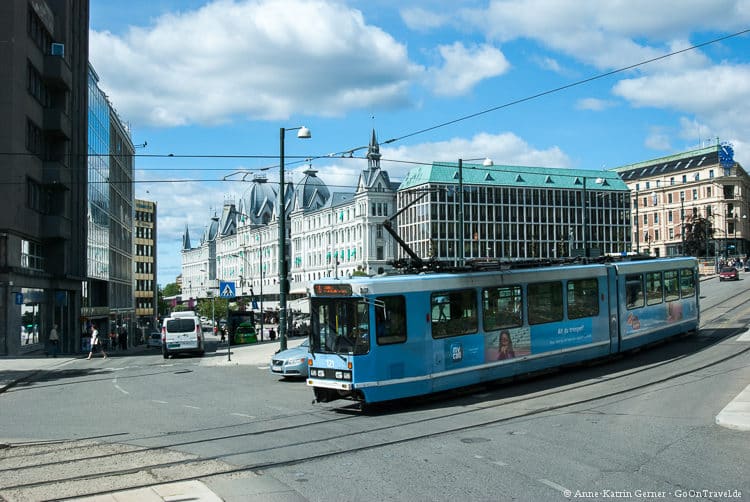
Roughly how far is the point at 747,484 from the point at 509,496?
9.03 ft

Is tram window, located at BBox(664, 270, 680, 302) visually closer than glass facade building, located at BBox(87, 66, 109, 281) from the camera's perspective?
Yes

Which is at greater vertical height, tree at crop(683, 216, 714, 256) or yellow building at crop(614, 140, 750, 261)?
yellow building at crop(614, 140, 750, 261)

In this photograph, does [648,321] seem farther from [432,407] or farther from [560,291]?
[432,407]

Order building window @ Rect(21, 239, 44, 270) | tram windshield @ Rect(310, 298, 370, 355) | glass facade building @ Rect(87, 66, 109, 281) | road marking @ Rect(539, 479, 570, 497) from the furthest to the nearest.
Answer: glass facade building @ Rect(87, 66, 109, 281)
building window @ Rect(21, 239, 44, 270)
tram windshield @ Rect(310, 298, 370, 355)
road marking @ Rect(539, 479, 570, 497)

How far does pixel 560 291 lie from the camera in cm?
1883

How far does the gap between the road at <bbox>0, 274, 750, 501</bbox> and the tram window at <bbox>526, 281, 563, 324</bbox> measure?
1.62 m

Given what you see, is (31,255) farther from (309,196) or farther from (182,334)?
(309,196)

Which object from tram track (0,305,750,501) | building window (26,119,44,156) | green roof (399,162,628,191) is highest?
green roof (399,162,628,191)

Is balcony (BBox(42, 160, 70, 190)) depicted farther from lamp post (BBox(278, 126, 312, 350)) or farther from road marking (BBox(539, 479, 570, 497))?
road marking (BBox(539, 479, 570, 497))

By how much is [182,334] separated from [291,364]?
16644 millimetres

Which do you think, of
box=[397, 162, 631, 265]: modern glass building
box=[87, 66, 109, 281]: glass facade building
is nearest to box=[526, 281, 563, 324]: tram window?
box=[87, 66, 109, 281]: glass facade building

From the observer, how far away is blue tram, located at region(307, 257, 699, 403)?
14438mm

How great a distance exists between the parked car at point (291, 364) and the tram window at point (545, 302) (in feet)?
21.3

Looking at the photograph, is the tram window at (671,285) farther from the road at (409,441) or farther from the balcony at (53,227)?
the balcony at (53,227)
